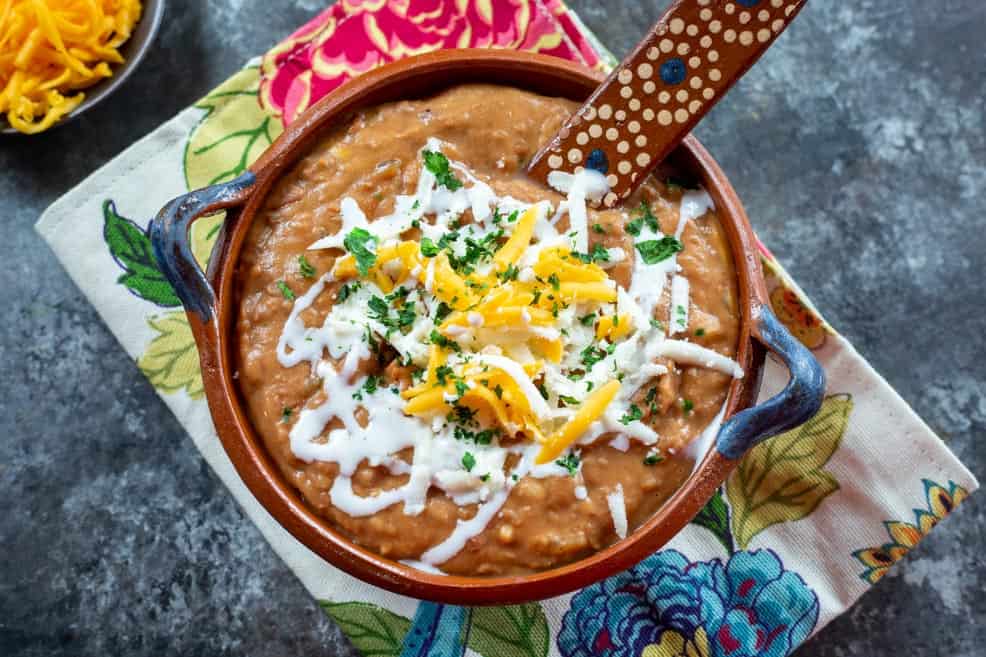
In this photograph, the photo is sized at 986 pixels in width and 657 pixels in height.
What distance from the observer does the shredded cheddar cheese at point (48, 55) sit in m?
2.51

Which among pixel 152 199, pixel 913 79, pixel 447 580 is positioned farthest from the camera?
pixel 913 79

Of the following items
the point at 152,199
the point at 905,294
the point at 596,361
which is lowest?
the point at 152,199

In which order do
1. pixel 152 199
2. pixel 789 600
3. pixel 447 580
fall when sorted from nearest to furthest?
pixel 447 580 → pixel 789 600 → pixel 152 199

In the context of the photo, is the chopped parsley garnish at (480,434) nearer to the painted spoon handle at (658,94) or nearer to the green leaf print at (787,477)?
the painted spoon handle at (658,94)

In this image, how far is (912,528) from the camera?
2414 mm

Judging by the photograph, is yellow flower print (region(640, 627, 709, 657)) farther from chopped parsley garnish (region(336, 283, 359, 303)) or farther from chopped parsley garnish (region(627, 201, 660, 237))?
chopped parsley garnish (region(336, 283, 359, 303))

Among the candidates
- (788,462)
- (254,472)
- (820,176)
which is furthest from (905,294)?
(254,472)

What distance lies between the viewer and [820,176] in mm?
2723

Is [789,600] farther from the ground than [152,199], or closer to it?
farther from the ground

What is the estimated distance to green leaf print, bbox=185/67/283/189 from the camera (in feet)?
8.52

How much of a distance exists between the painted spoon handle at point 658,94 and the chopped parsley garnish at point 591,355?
354 millimetres

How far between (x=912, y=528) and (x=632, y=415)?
3.15 ft

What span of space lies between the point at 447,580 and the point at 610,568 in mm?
321

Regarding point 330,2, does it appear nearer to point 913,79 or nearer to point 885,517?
point 913,79
